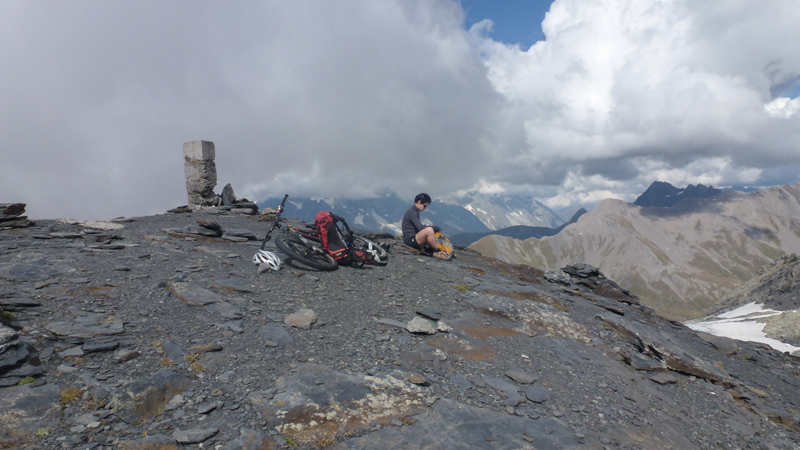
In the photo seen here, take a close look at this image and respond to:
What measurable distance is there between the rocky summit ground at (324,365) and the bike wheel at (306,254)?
357 mm

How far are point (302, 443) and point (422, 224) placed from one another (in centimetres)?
1338

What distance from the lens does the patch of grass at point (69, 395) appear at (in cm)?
554

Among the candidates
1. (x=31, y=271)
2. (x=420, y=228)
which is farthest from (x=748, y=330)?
(x=31, y=271)

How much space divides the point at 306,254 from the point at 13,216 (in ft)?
40.9

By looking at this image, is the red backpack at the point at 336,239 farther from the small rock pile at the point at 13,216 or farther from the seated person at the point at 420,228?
the small rock pile at the point at 13,216

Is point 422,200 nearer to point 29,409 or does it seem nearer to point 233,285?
point 233,285

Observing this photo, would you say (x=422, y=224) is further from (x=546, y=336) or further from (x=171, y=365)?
(x=171, y=365)

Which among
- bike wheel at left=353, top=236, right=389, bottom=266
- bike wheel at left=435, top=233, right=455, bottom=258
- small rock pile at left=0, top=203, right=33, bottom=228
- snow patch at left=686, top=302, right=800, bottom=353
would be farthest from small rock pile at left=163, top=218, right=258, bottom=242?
snow patch at left=686, top=302, right=800, bottom=353

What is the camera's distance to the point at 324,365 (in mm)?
7453

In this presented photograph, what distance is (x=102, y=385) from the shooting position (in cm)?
598

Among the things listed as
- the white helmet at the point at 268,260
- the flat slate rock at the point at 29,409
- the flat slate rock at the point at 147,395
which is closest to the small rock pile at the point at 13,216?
the white helmet at the point at 268,260

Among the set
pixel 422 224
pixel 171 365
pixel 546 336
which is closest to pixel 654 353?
pixel 546 336

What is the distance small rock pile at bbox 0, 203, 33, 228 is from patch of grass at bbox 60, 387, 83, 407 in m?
13.6

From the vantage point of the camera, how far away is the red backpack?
43.8 ft
